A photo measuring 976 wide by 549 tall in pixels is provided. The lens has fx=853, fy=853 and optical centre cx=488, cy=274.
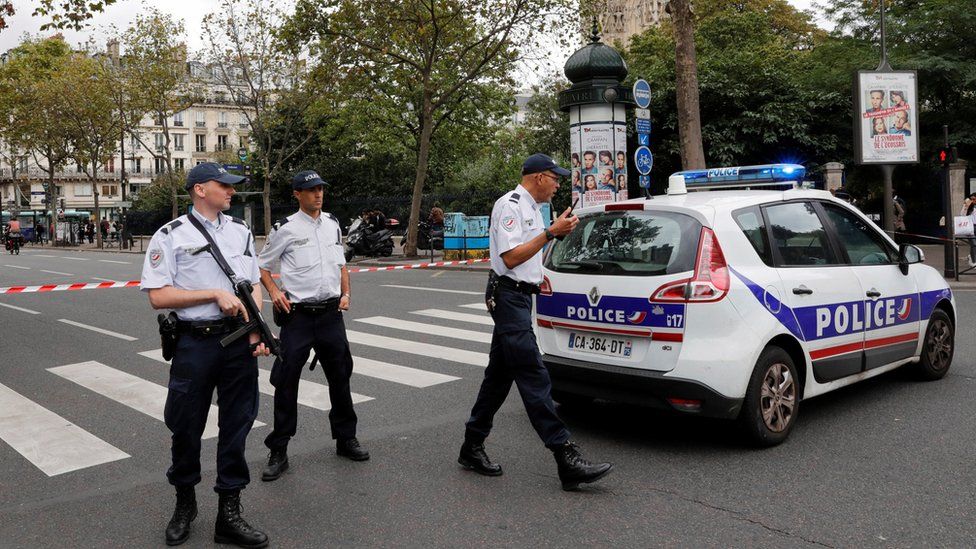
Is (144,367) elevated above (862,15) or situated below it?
below

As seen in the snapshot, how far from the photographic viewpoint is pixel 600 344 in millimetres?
5293

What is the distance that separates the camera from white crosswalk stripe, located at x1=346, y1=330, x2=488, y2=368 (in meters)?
8.51

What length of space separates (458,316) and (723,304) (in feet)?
23.3

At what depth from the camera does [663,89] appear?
28891 millimetres

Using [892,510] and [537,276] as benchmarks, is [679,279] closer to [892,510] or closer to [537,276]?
[537,276]

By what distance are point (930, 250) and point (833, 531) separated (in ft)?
70.9

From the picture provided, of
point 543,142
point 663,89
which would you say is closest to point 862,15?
point 663,89

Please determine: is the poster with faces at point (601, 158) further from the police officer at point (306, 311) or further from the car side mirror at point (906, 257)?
the police officer at point (306, 311)

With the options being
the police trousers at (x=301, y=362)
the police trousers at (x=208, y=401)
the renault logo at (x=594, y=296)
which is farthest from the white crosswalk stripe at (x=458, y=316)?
the police trousers at (x=208, y=401)

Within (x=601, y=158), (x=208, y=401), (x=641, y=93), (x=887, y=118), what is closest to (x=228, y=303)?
(x=208, y=401)

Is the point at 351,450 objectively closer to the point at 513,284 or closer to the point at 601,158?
the point at 513,284

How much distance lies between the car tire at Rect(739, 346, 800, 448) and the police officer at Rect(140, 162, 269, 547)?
2783mm

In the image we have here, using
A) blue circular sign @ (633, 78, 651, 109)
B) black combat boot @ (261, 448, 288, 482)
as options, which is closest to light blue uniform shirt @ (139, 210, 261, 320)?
black combat boot @ (261, 448, 288, 482)

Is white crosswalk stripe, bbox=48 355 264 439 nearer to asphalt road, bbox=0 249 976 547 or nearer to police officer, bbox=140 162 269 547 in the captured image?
asphalt road, bbox=0 249 976 547
